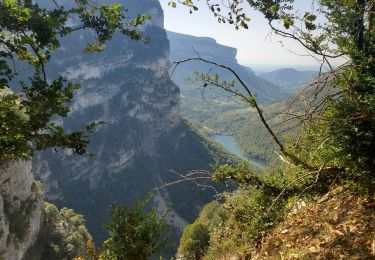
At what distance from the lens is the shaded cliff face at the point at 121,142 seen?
12575cm

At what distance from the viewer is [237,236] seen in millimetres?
13062

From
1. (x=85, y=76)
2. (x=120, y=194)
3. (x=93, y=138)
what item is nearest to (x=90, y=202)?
(x=120, y=194)

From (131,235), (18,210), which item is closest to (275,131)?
(131,235)

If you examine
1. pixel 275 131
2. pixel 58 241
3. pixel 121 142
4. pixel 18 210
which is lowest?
pixel 121 142

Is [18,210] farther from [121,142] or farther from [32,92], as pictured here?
[121,142]

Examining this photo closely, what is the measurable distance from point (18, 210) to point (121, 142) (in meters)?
106

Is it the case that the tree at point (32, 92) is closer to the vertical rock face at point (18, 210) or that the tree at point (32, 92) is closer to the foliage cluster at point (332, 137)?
the foliage cluster at point (332, 137)

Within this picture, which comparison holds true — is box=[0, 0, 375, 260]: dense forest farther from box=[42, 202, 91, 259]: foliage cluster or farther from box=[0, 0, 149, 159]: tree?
box=[42, 202, 91, 259]: foliage cluster

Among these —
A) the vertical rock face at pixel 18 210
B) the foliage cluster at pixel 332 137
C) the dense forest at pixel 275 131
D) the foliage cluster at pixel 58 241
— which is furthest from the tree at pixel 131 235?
the foliage cluster at pixel 58 241

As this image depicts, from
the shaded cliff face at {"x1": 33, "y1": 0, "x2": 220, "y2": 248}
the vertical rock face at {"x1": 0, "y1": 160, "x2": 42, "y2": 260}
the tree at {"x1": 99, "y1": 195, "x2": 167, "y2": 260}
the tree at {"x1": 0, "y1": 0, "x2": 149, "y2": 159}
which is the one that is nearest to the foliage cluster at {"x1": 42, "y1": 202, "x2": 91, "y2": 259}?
the vertical rock face at {"x1": 0, "y1": 160, "x2": 42, "y2": 260}

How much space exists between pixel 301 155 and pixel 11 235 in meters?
36.2

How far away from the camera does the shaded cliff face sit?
413ft

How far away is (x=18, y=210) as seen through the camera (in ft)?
140

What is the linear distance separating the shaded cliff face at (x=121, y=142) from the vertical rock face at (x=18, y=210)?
64.3 metres
